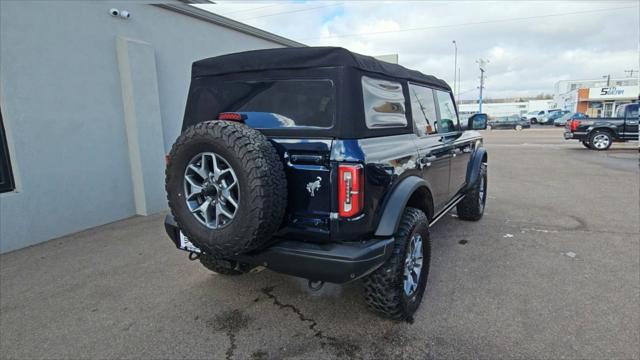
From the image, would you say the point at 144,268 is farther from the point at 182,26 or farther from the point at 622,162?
the point at 622,162

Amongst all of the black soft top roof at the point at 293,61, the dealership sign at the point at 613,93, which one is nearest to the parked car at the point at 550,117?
the dealership sign at the point at 613,93

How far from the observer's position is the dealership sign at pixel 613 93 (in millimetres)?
38844

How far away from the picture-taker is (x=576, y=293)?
10.1ft

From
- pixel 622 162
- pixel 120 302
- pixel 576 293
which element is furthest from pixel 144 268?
pixel 622 162

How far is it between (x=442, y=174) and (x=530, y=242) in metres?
1.66

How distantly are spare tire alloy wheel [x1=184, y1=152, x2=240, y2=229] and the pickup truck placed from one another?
51.9 feet

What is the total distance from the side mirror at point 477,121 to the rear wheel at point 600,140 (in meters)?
12.4

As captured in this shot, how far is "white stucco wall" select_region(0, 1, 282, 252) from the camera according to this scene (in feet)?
14.1

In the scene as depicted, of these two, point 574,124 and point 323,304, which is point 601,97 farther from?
point 323,304

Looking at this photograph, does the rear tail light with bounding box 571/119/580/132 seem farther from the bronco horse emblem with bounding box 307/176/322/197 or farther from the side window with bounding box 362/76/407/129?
the bronco horse emblem with bounding box 307/176/322/197

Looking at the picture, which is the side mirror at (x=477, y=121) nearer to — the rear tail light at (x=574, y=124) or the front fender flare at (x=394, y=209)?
the front fender flare at (x=394, y=209)

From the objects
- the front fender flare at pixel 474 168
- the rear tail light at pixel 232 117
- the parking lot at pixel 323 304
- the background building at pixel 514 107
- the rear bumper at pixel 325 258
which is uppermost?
the background building at pixel 514 107

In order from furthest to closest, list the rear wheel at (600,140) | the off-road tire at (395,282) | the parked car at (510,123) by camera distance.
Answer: the parked car at (510,123), the rear wheel at (600,140), the off-road tire at (395,282)

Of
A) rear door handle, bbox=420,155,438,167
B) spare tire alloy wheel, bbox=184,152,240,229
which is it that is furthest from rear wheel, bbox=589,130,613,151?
spare tire alloy wheel, bbox=184,152,240,229
